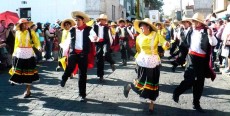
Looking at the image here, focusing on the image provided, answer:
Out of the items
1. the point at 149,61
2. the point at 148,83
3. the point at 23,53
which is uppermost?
the point at 23,53

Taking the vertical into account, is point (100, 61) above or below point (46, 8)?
below

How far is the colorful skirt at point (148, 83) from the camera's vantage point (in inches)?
267

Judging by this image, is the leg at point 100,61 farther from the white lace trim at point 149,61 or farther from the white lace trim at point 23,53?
the white lace trim at point 149,61

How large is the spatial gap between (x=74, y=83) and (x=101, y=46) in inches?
56.8

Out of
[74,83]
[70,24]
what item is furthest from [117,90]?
[70,24]

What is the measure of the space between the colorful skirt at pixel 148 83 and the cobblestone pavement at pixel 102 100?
0.36 meters

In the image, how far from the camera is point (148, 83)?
683 centimetres

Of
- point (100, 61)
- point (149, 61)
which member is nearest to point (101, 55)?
point (100, 61)

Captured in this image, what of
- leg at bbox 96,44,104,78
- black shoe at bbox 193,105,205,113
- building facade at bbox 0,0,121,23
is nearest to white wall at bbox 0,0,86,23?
building facade at bbox 0,0,121,23

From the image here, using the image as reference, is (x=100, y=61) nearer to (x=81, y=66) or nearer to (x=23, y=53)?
(x=81, y=66)

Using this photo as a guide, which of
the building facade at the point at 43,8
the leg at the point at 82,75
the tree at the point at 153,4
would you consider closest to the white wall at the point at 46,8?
the building facade at the point at 43,8

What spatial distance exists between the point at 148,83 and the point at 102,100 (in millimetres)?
1466

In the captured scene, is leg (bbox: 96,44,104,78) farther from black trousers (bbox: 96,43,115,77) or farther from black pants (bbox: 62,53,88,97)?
black pants (bbox: 62,53,88,97)

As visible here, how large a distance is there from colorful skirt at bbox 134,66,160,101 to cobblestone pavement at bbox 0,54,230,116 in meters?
0.36
